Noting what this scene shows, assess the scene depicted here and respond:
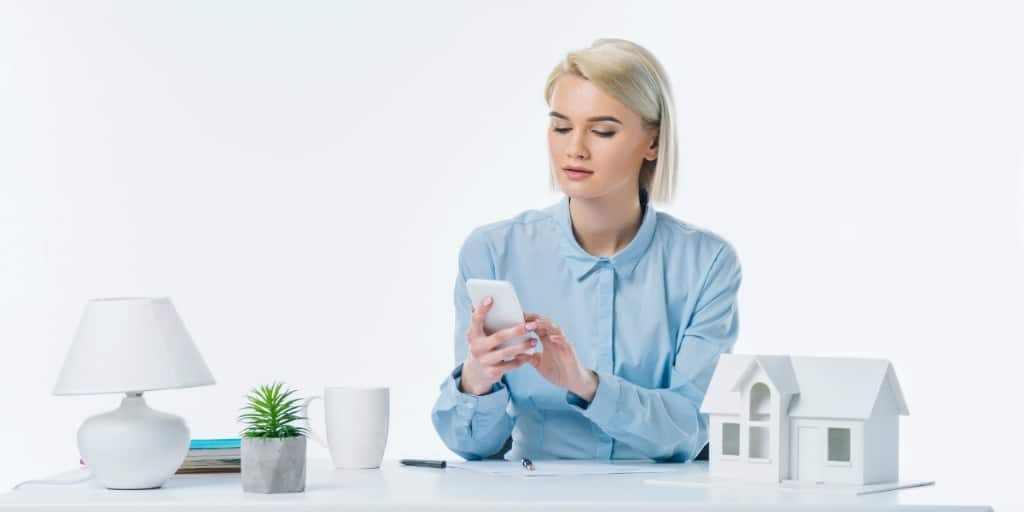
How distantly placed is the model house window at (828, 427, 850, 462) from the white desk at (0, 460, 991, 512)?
106mm

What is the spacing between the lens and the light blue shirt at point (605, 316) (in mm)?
2688

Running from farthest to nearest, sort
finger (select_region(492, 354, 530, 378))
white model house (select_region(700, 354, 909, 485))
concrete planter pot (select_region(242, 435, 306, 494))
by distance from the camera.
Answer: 1. finger (select_region(492, 354, 530, 378))
2. white model house (select_region(700, 354, 909, 485))
3. concrete planter pot (select_region(242, 435, 306, 494))

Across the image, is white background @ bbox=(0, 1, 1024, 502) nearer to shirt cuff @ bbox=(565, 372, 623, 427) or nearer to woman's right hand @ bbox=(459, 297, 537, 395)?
shirt cuff @ bbox=(565, 372, 623, 427)

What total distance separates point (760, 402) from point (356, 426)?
2.24 feet

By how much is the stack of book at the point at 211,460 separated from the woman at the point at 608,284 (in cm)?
48

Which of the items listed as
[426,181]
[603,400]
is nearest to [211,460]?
[603,400]

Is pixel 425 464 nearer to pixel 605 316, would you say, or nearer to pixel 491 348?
pixel 491 348

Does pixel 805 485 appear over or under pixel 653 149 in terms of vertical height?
under

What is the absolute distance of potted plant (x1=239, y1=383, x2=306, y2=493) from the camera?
1.97 m

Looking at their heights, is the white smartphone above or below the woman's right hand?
above

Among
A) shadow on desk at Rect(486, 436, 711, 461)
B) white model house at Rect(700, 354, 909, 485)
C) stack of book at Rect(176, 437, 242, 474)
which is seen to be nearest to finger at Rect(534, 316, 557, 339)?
white model house at Rect(700, 354, 909, 485)

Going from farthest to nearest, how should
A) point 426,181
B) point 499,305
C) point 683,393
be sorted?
point 426,181, point 683,393, point 499,305

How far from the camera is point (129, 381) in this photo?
79.9 inches

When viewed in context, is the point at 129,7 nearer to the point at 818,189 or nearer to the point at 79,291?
the point at 79,291
